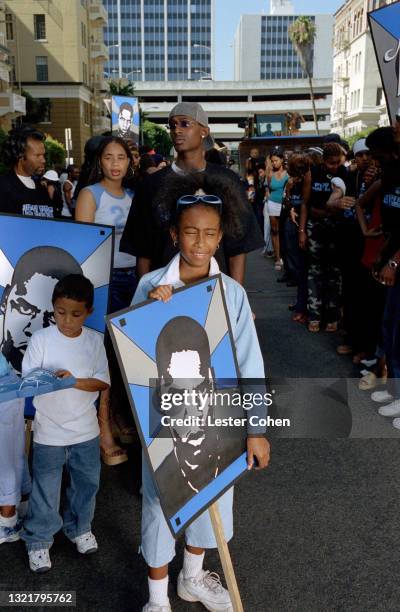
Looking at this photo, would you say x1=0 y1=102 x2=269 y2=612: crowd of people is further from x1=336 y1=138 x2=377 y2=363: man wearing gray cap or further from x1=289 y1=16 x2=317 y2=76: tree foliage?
x1=289 y1=16 x2=317 y2=76: tree foliage

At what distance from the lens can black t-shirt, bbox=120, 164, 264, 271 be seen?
3309 millimetres

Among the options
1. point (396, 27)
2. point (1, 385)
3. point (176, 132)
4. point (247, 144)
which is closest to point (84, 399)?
point (1, 385)

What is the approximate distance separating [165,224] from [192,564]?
5.41 feet

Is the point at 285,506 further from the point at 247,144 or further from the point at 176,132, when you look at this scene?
the point at 247,144

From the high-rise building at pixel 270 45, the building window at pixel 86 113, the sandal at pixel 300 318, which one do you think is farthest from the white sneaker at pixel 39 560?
the high-rise building at pixel 270 45

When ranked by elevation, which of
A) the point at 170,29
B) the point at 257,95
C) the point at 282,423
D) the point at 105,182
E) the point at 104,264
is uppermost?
the point at 170,29

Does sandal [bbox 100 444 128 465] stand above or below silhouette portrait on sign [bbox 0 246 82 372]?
below

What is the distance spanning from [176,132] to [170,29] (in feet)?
508

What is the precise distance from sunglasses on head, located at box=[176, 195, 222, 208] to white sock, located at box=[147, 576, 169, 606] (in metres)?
1.46

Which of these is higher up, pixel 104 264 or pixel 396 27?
pixel 396 27

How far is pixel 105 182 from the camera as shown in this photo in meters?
3.96

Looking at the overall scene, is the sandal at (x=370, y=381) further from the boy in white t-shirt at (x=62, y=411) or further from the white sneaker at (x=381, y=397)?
the boy in white t-shirt at (x=62, y=411)

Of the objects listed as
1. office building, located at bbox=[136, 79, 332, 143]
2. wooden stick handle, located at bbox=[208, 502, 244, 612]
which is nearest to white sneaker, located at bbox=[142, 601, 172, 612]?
wooden stick handle, located at bbox=[208, 502, 244, 612]

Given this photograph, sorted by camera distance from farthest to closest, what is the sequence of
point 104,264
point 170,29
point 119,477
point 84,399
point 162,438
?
point 170,29, point 119,477, point 104,264, point 84,399, point 162,438
